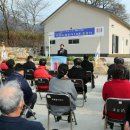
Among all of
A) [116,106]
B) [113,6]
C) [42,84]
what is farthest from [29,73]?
[113,6]

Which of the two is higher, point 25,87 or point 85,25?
point 85,25

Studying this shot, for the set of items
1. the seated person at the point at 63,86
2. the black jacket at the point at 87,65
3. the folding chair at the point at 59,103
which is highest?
the black jacket at the point at 87,65

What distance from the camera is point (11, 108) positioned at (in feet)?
9.69

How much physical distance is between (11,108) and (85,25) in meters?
29.5

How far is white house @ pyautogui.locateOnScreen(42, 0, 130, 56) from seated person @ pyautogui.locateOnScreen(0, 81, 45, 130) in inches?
1105

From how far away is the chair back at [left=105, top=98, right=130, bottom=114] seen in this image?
517 cm

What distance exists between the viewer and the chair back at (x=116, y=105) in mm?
5172

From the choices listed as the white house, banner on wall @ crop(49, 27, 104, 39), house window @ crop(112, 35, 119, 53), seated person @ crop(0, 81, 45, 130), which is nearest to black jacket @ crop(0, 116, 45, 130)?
seated person @ crop(0, 81, 45, 130)

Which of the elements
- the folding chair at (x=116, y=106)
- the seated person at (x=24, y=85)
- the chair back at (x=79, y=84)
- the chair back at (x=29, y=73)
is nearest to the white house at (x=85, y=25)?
the chair back at (x=29, y=73)

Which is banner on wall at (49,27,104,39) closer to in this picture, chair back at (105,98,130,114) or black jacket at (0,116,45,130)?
chair back at (105,98,130,114)

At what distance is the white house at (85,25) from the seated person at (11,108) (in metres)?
28.1

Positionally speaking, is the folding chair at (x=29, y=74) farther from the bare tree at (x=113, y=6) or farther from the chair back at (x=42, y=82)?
the bare tree at (x=113, y=6)

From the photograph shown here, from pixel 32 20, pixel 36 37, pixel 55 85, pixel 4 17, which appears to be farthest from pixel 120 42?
pixel 55 85

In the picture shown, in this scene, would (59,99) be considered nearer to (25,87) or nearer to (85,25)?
(25,87)
